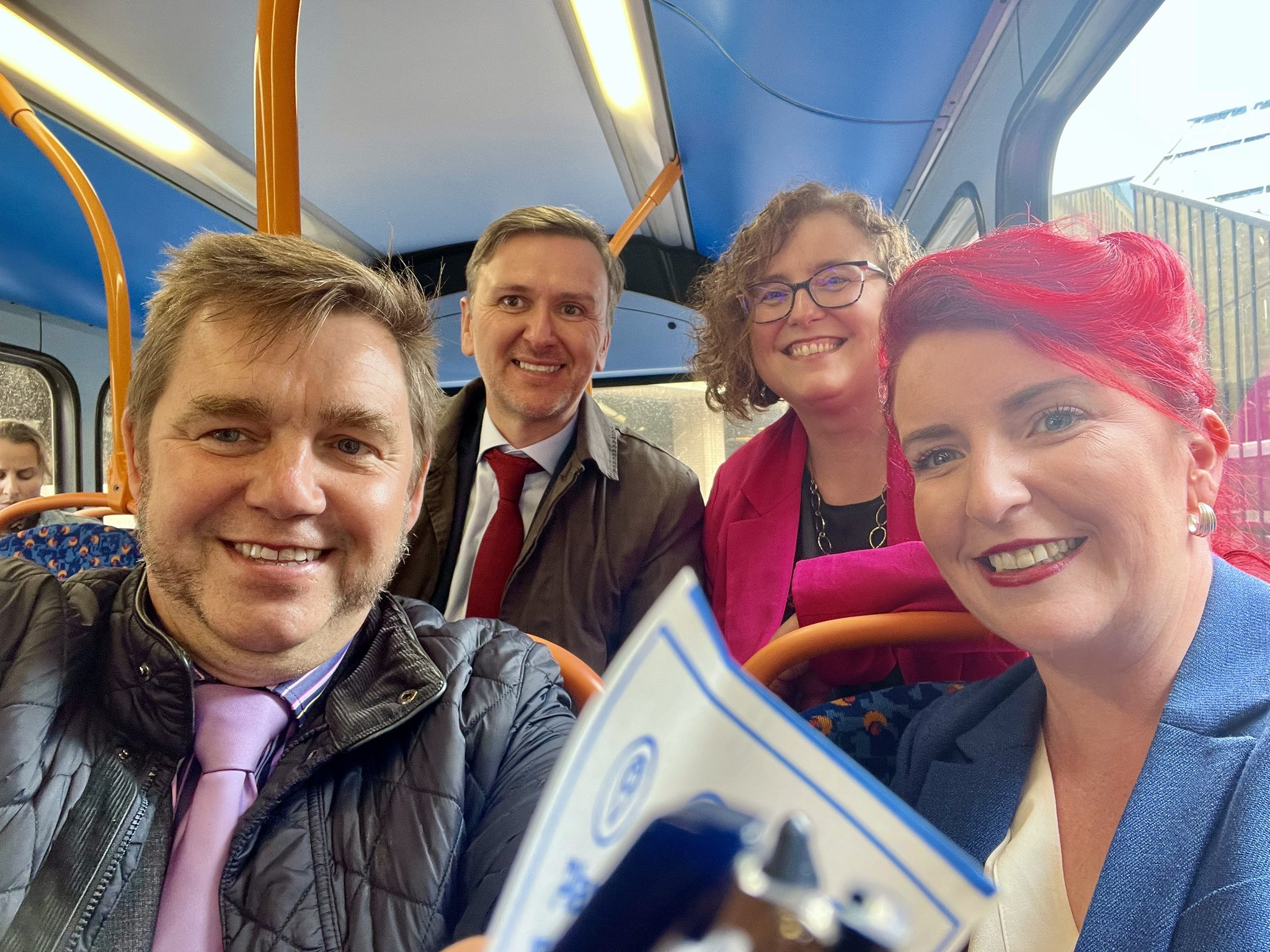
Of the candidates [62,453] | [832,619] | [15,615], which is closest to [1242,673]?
[832,619]

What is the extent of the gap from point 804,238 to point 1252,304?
33.4 inches

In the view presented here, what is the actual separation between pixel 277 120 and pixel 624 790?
1502mm

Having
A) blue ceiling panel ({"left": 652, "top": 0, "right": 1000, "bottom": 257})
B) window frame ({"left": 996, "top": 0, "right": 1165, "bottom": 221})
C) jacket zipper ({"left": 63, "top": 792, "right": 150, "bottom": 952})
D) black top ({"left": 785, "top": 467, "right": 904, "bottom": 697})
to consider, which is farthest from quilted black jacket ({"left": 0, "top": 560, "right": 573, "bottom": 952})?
blue ceiling panel ({"left": 652, "top": 0, "right": 1000, "bottom": 257})

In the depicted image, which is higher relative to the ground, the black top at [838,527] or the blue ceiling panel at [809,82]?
A: the blue ceiling panel at [809,82]

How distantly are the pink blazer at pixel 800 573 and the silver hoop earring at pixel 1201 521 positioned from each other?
0.35 metres

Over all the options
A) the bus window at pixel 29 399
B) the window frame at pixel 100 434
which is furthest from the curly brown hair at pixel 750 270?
the window frame at pixel 100 434

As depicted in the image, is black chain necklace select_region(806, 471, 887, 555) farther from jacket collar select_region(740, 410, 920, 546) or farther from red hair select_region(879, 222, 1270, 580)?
red hair select_region(879, 222, 1270, 580)

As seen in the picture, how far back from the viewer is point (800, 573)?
4.08ft

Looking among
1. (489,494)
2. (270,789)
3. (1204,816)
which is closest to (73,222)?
(489,494)

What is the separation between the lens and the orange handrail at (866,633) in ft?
3.65

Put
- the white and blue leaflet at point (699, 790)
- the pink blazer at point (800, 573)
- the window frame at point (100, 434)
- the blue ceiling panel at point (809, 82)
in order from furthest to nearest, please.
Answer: the window frame at point (100, 434), the blue ceiling panel at point (809, 82), the pink blazer at point (800, 573), the white and blue leaflet at point (699, 790)

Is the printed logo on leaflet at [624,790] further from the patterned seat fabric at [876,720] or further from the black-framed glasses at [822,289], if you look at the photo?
the black-framed glasses at [822,289]

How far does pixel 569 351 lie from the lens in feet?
7.21

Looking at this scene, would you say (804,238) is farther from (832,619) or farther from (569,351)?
(832,619)
